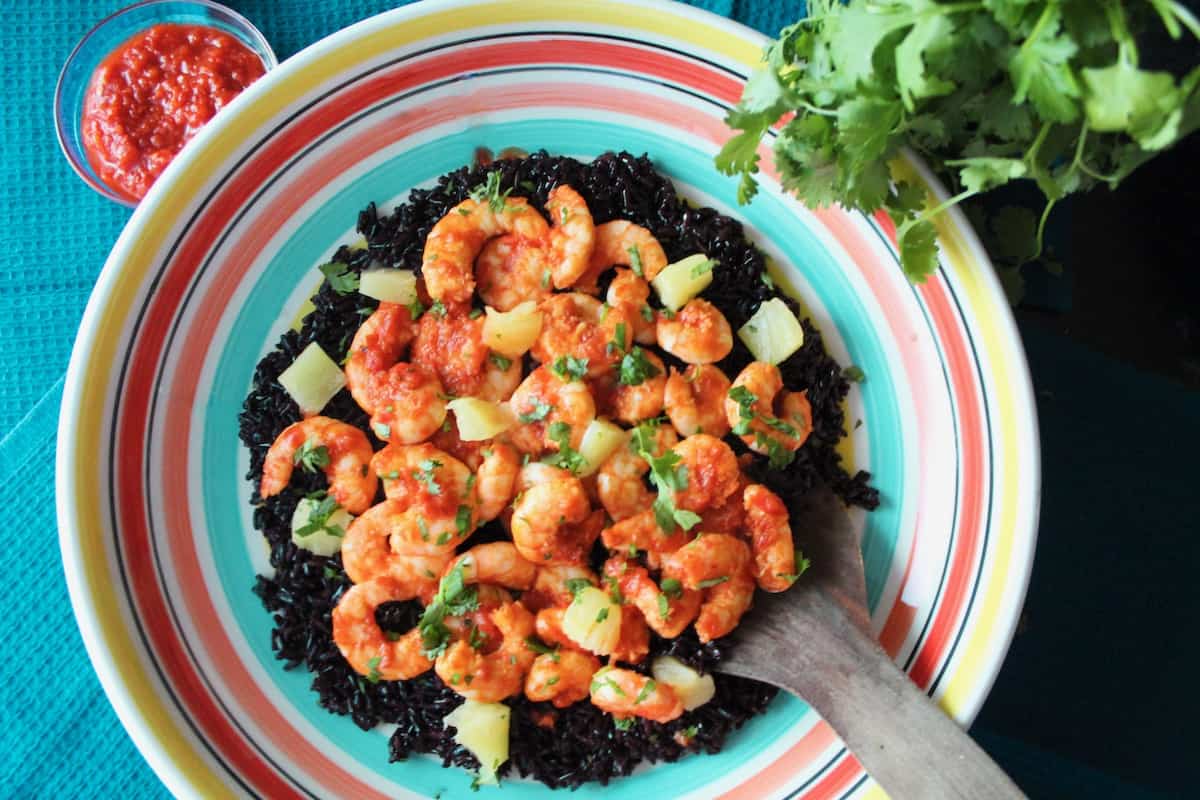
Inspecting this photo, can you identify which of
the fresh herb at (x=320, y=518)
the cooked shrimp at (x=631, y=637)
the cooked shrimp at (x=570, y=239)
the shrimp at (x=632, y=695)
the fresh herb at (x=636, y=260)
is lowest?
the shrimp at (x=632, y=695)

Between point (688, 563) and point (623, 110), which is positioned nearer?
point (688, 563)

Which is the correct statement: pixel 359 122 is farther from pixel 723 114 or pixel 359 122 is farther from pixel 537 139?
pixel 723 114

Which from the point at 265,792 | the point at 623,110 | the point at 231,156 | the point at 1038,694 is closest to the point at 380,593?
the point at 265,792

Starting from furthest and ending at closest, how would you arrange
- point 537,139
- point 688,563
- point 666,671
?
1. point 537,139
2. point 666,671
3. point 688,563

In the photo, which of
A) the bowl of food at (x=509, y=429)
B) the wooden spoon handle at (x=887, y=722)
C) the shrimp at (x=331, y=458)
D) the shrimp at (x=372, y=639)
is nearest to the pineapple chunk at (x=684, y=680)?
the bowl of food at (x=509, y=429)

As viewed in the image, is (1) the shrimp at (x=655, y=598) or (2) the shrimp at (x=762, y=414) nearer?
(1) the shrimp at (x=655, y=598)

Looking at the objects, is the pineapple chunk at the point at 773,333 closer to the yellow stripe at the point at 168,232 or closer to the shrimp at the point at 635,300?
the shrimp at the point at 635,300

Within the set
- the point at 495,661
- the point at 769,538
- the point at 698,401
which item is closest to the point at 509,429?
the point at 698,401
